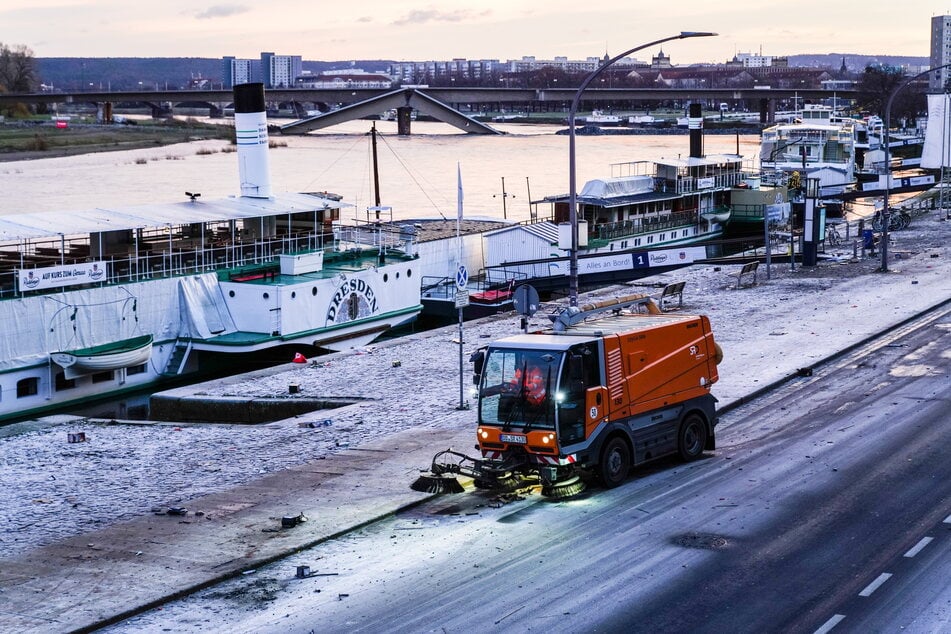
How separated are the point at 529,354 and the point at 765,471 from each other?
3986 millimetres

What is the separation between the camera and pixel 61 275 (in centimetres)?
3042

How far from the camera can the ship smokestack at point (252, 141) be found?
41.2 m

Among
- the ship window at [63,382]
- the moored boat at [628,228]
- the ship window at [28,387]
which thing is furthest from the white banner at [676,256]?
the ship window at [28,387]

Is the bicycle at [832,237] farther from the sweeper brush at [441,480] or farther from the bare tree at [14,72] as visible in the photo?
the bare tree at [14,72]

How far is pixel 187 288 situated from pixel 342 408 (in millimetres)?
11222

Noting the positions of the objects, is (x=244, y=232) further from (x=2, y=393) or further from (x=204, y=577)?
(x=204, y=577)

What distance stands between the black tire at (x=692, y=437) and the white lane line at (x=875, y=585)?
5088 mm

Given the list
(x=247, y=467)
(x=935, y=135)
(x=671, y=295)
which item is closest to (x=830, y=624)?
(x=247, y=467)

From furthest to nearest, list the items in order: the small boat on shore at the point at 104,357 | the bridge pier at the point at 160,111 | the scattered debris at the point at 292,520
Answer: the bridge pier at the point at 160,111, the small boat on shore at the point at 104,357, the scattered debris at the point at 292,520

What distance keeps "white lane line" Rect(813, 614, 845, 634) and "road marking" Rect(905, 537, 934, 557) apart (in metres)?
2.22

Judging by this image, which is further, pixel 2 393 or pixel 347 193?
pixel 347 193

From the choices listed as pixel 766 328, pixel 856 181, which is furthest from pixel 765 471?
pixel 856 181

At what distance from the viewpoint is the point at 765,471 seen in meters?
17.8

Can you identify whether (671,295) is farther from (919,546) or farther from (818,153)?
(818,153)
